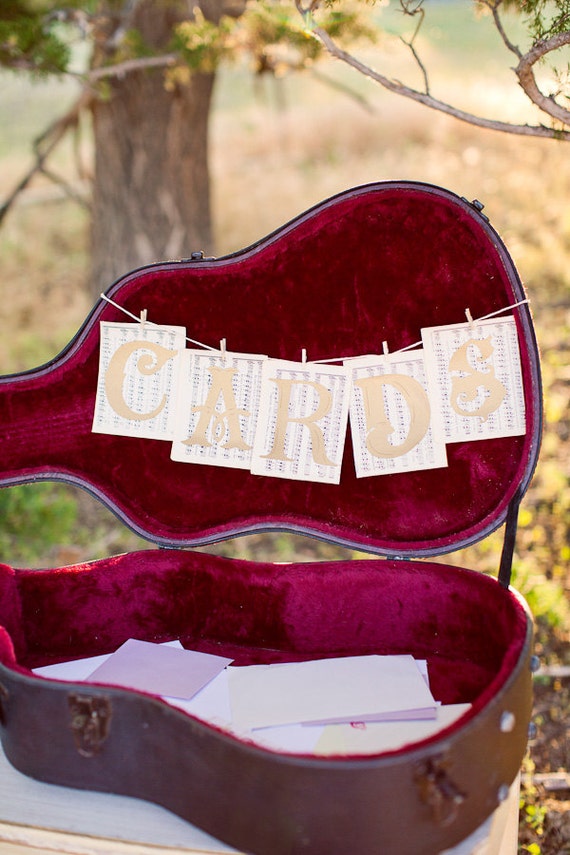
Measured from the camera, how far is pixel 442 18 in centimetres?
1267

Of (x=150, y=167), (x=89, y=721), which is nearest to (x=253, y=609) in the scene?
(x=89, y=721)

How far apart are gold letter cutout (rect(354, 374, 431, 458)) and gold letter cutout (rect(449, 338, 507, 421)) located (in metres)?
0.08

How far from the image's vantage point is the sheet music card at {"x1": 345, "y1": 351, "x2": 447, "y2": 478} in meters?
1.78

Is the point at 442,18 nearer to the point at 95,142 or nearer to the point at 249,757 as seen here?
the point at 95,142

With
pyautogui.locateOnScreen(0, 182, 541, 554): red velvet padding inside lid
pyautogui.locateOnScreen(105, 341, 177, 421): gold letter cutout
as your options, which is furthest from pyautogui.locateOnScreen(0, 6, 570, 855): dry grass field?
pyautogui.locateOnScreen(105, 341, 177, 421): gold letter cutout

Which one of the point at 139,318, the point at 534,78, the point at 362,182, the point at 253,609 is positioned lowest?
the point at 253,609

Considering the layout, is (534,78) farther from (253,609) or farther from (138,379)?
(253,609)

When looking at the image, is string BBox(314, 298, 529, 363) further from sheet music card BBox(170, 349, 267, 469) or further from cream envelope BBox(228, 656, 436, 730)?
cream envelope BBox(228, 656, 436, 730)

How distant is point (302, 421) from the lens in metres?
1.86

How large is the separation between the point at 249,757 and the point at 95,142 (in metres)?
3.19

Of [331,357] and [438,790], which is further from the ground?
[331,357]

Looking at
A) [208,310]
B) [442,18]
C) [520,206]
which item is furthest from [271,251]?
[442,18]

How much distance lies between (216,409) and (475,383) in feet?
2.03

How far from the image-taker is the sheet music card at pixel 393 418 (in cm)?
178
